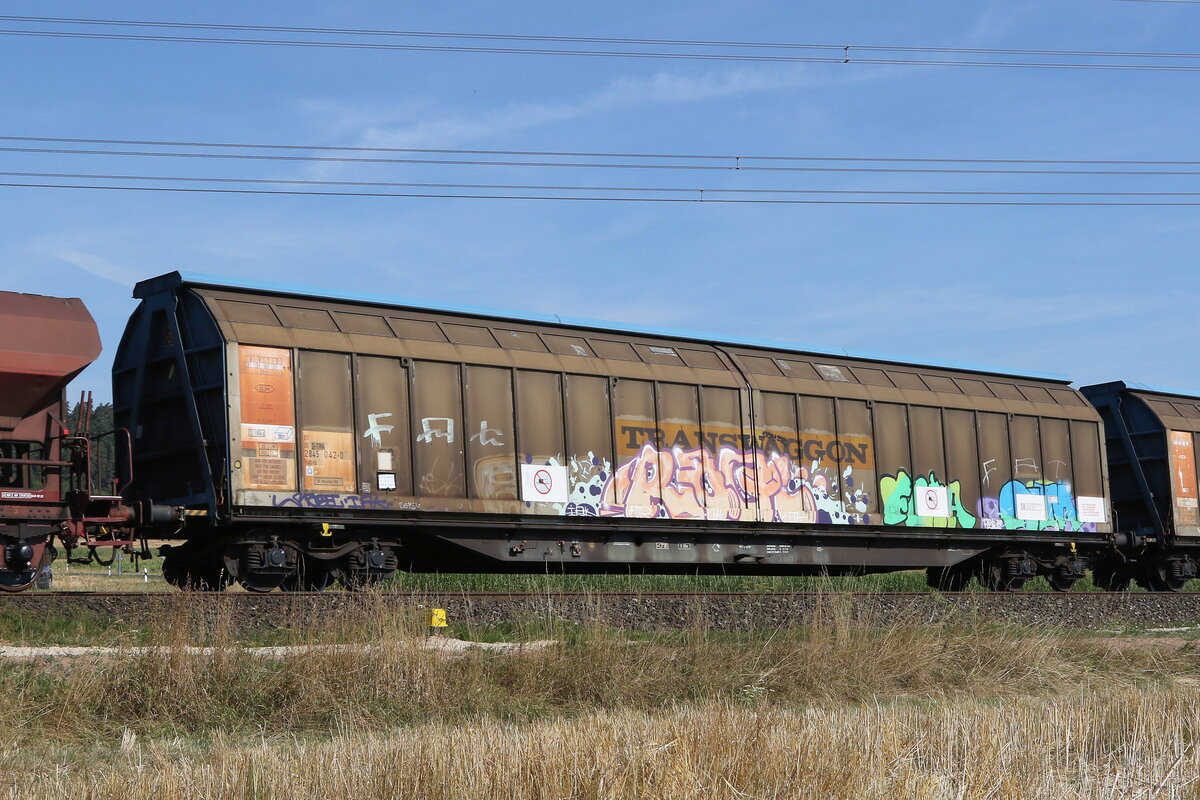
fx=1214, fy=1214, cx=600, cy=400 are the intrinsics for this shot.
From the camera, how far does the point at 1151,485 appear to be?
80.2 ft

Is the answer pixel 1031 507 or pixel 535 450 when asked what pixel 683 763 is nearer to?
pixel 535 450

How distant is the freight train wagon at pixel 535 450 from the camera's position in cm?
1443

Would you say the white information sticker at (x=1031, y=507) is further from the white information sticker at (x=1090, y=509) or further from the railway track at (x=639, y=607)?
the railway track at (x=639, y=607)

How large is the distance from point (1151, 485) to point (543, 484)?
14.4 metres

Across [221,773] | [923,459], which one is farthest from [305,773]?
[923,459]

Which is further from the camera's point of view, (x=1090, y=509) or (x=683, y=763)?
(x=1090, y=509)

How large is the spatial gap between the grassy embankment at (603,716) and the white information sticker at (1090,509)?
8930 millimetres

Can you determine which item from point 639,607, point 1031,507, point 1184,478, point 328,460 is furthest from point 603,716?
point 1184,478

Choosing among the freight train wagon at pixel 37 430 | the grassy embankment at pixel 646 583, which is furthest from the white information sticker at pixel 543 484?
the freight train wagon at pixel 37 430

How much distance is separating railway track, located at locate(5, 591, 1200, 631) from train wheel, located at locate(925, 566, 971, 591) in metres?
2.96

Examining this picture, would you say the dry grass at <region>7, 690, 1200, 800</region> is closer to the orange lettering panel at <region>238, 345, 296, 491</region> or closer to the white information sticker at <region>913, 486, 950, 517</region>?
the orange lettering panel at <region>238, 345, 296, 491</region>

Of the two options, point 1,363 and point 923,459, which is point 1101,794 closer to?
point 1,363

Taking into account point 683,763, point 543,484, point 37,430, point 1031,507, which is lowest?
point 683,763

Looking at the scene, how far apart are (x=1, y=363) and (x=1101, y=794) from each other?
11259 millimetres
